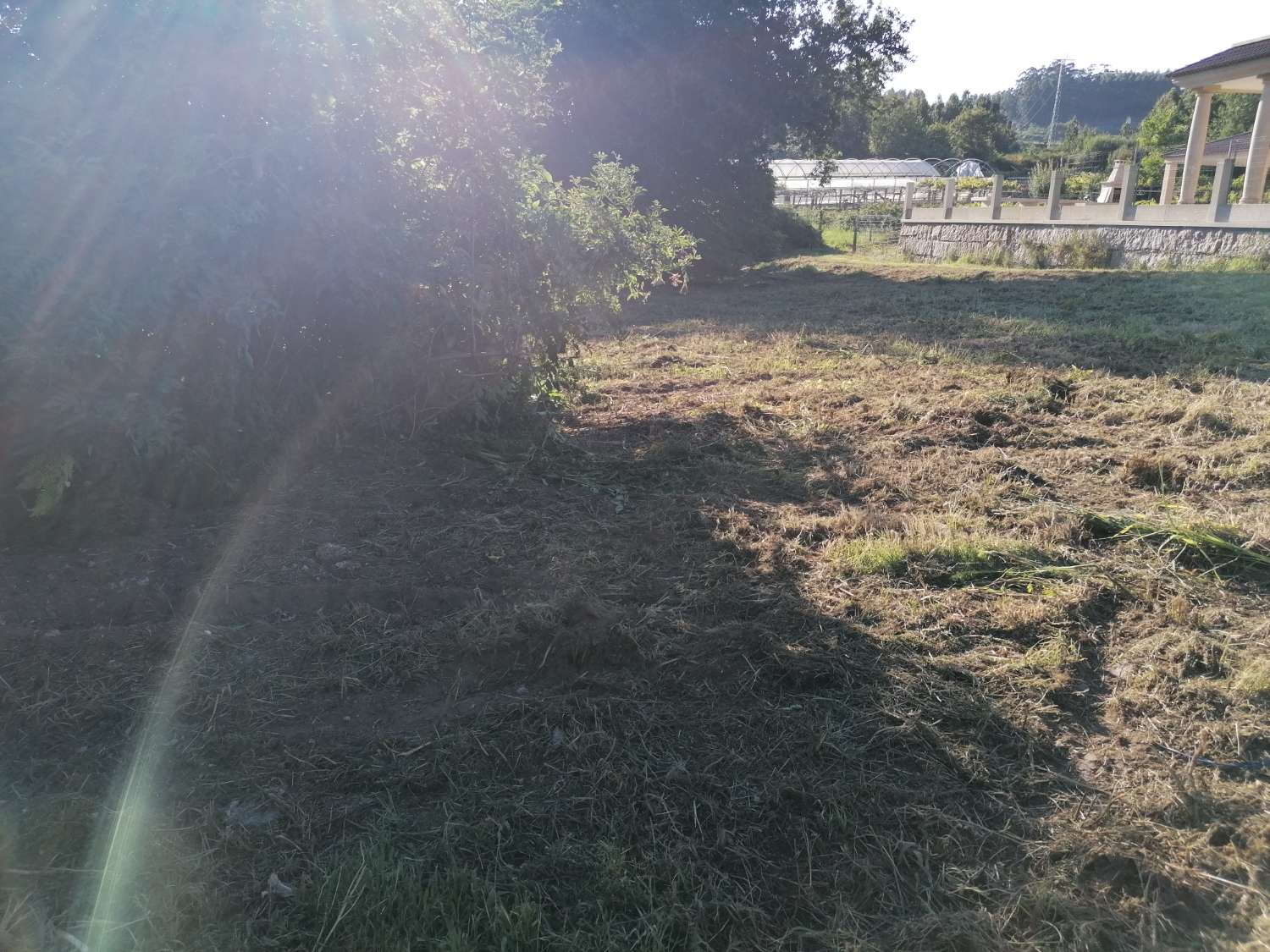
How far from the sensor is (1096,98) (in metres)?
126

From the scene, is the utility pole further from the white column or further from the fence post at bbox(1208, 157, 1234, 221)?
the fence post at bbox(1208, 157, 1234, 221)

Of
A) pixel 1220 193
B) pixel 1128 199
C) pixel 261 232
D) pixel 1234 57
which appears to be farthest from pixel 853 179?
pixel 261 232

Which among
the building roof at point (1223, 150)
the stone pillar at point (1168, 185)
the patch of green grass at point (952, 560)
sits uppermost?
the building roof at point (1223, 150)

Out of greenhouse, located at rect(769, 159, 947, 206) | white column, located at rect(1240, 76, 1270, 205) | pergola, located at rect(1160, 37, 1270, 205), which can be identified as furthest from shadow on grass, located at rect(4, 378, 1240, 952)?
greenhouse, located at rect(769, 159, 947, 206)

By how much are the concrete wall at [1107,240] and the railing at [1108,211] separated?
0.20 meters

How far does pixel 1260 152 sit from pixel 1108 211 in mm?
Result: 4277

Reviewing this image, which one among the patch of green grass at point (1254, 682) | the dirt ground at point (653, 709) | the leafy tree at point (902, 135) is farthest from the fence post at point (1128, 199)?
the leafy tree at point (902, 135)

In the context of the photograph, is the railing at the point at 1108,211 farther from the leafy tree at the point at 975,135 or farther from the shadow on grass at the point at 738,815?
the leafy tree at the point at 975,135

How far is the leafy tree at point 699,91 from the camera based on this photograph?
20688mm

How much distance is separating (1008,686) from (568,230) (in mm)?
4536

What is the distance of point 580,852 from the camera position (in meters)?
2.46

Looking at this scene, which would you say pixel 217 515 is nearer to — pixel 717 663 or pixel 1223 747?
pixel 717 663

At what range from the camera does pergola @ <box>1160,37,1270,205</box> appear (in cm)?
2183

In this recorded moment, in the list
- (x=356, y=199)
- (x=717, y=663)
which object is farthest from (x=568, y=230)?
(x=717, y=663)
